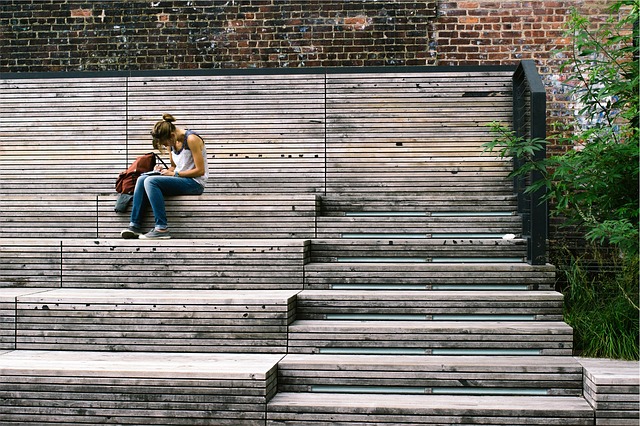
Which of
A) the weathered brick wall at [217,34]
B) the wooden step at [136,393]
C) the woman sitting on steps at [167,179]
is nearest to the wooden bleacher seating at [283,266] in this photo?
the wooden step at [136,393]

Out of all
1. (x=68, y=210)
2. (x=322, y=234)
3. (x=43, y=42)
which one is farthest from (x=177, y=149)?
(x=43, y=42)

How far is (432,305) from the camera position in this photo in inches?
158

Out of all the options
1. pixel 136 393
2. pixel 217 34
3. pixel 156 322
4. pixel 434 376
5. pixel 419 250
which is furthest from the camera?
pixel 217 34

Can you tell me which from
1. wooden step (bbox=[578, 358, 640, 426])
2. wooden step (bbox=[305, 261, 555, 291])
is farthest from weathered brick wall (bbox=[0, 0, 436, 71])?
wooden step (bbox=[578, 358, 640, 426])

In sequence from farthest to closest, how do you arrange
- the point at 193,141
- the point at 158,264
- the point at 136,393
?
the point at 193,141 → the point at 158,264 → the point at 136,393

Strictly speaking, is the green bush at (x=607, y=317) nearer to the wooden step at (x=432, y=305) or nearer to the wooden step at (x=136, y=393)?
the wooden step at (x=432, y=305)

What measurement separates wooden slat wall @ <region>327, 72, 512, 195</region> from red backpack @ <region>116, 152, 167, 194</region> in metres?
1.42

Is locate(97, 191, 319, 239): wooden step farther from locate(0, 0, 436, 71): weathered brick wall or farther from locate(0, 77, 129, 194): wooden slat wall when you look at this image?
locate(0, 0, 436, 71): weathered brick wall

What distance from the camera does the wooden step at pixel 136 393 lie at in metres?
3.39

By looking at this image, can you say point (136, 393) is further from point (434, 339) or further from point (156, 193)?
point (156, 193)

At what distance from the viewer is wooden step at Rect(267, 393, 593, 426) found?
3.32 meters

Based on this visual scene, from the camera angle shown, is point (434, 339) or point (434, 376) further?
point (434, 339)

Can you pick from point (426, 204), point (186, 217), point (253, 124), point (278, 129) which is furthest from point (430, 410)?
point (253, 124)

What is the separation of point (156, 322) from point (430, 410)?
5.00 ft
